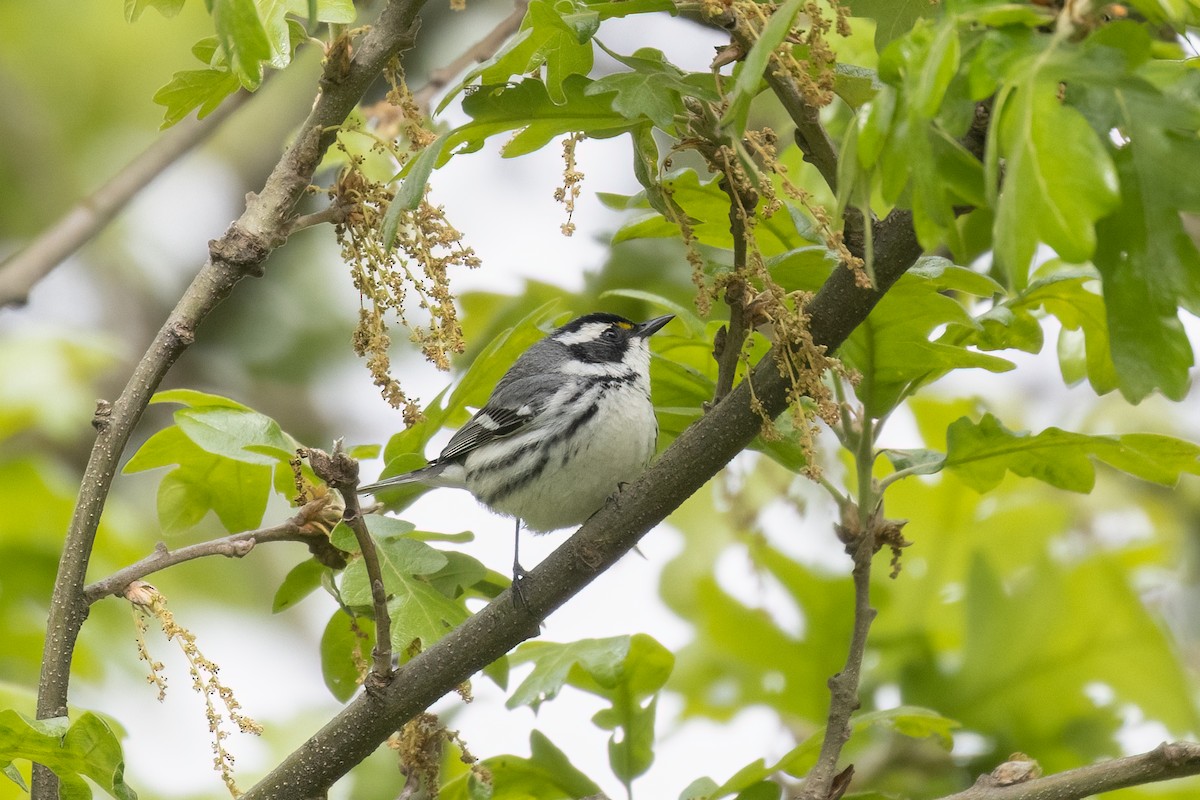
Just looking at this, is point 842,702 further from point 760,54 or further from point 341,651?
point 760,54

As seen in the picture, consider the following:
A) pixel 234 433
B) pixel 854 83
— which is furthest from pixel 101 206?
pixel 854 83

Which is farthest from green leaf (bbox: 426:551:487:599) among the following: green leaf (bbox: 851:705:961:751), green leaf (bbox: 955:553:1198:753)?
green leaf (bbox: 955:553:1198:753)

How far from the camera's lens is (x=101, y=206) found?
90.1 inches

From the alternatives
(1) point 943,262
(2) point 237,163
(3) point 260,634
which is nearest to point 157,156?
(1) point 943,262

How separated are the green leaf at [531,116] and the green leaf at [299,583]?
2.56ft

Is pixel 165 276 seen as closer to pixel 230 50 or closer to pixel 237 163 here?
pixel 237 163

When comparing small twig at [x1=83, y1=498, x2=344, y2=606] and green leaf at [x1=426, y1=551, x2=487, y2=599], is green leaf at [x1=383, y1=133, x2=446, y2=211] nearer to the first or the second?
small twig at [x1=83, y1=498, x2=344, y2=606]

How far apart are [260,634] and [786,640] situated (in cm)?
328

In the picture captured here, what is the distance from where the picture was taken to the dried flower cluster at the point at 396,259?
1623 mm

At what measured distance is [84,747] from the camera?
1448mm

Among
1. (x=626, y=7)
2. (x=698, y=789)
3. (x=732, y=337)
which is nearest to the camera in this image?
(x=626, y=7)

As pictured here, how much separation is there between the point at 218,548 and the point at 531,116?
0.73m

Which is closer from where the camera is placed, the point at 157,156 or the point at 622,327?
the point at 157,156

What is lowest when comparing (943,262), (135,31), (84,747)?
(84,747)
